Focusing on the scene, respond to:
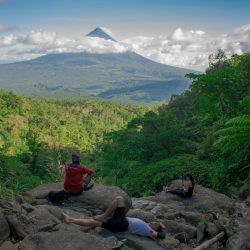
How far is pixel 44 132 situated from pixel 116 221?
247 ft

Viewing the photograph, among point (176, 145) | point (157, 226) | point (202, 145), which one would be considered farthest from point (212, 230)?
point (176, 145)

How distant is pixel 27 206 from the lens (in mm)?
10289

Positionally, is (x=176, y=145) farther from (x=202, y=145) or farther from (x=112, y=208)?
(x=112, y=208)

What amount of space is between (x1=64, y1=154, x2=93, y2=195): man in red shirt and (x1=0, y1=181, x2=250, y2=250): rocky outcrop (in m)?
0.26

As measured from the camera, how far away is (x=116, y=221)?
9.98 m

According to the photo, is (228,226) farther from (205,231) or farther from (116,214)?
(116,214)

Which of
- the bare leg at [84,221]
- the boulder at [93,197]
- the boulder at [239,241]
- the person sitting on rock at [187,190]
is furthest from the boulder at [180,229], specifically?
the person sitting on rock at [187,190]

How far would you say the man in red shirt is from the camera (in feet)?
40.7

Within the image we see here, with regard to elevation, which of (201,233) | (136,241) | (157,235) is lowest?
(201,233)

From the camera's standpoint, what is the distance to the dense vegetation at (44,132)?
178 ft

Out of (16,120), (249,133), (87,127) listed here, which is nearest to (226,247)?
(249,133)

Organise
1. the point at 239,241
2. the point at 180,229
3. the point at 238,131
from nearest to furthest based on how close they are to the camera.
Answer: the point at 239,241 → the point at 180,229 → the point at 238,131

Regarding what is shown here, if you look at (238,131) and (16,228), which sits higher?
(238,131)

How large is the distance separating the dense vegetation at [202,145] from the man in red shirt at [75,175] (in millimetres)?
3999
